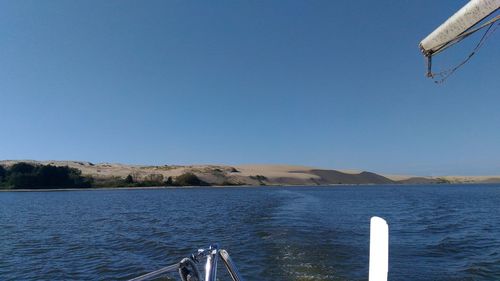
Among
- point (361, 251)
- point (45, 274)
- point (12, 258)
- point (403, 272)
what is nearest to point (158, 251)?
point (45, 274)

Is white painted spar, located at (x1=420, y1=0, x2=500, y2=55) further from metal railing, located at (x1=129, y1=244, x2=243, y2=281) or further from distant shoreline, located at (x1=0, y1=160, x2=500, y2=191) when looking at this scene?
distant shoreline, located at (x1=0, y1=160, x2=500, y2=191)

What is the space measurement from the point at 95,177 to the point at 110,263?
134362mm

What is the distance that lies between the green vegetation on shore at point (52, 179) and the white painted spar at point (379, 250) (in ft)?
452

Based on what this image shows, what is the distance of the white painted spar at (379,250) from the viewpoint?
4254mm

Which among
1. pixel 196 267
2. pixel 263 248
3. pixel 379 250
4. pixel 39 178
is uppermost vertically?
pixel 379 250

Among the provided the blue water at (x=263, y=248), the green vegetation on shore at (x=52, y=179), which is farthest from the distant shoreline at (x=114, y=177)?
the blue water at (x=263, y=248)

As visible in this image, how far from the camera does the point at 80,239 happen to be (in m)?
23.5

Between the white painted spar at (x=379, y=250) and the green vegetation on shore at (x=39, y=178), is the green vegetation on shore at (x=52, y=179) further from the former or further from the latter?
the white painted spar at (x=379, y=250)

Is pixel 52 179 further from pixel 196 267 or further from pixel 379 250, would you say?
pixel 379 250

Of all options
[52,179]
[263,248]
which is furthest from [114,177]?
[263,248]

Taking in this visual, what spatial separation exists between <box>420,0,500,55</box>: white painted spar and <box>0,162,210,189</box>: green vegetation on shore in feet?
446

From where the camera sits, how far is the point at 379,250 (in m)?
4.30

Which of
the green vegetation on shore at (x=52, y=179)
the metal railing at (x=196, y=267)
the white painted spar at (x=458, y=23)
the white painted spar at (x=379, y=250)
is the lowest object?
the green vegetation on shore at (x=52, y=179)

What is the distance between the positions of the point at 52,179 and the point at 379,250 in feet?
457
